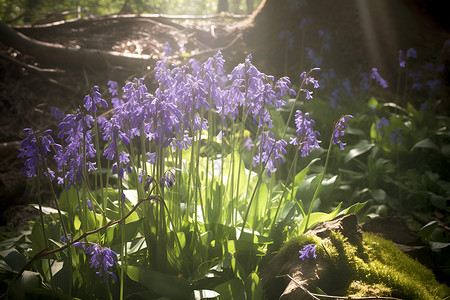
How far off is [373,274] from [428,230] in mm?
1115

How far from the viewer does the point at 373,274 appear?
2.32 meters

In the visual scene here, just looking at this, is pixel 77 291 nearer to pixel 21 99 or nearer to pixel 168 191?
pixel 168 191

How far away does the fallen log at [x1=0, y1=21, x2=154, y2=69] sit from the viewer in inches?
244

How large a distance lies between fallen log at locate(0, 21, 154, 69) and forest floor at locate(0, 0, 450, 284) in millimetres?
128

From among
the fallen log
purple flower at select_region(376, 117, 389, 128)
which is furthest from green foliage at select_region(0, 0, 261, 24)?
purple flower at select_region(376, 117, 389, 128)

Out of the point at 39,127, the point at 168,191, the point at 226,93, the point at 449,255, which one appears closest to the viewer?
the point at 226,93

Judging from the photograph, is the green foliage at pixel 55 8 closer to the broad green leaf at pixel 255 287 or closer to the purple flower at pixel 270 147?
the purple flower at pixel 270 147

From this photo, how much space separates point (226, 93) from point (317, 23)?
5412mm

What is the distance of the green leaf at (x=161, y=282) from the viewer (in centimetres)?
205

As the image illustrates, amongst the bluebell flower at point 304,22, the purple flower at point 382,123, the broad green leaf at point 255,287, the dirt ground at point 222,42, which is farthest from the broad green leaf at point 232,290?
the bluebell flower at point 304,22

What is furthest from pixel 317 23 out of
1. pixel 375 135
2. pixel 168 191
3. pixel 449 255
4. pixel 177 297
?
pixel 177 297

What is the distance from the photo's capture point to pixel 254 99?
219cm

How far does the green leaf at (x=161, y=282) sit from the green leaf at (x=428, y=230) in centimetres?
210

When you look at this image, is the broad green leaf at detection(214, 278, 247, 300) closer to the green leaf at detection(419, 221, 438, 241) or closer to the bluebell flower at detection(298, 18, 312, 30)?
the green leaf at detection(419, 221, 438, 241)
